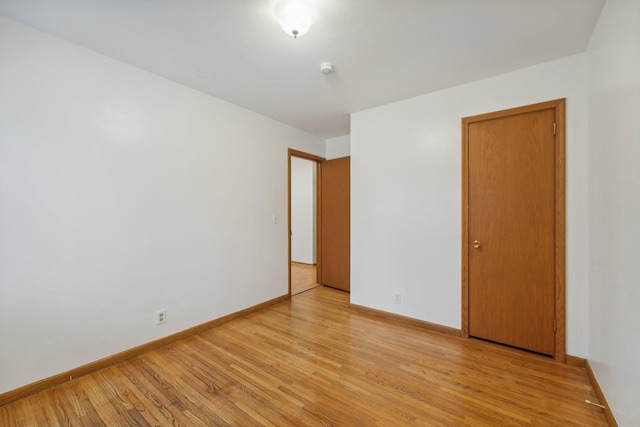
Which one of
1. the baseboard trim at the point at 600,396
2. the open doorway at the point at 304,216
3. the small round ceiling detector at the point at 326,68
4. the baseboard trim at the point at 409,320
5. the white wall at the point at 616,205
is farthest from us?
the open doorway at the point at 304,216

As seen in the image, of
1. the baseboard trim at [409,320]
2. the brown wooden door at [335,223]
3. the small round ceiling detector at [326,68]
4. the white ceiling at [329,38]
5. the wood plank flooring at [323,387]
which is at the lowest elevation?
the wood plank flooring at [323,387]

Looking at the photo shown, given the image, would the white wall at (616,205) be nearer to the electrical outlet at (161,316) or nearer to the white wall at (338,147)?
the white wall at (338,147)

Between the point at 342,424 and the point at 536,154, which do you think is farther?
the point at 536,154

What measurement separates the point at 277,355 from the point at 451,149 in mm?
2604

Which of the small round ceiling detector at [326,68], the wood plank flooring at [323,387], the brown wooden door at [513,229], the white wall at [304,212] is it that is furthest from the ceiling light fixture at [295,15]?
the white wall at [304,212]

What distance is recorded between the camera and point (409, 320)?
291cm

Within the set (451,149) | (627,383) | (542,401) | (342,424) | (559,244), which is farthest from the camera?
(451,149)

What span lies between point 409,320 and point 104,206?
123 inches

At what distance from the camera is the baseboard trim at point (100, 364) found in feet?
5.67

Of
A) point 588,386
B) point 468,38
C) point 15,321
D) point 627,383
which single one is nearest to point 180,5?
point 468,38

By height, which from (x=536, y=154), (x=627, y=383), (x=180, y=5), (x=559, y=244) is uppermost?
(x=180, y=5)

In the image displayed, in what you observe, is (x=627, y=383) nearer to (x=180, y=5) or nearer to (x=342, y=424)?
(x=342, y=424)

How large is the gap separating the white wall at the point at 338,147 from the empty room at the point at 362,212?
1.16m

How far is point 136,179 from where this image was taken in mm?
2289
